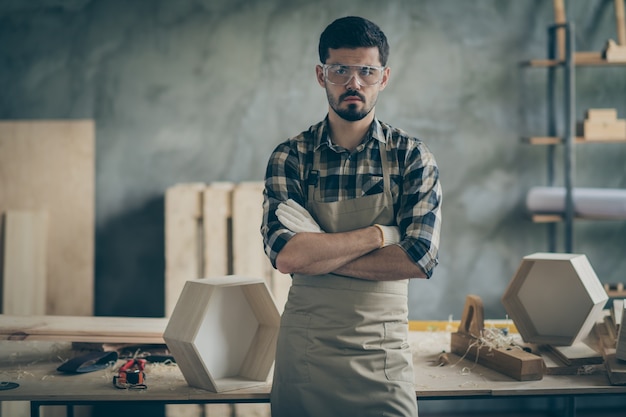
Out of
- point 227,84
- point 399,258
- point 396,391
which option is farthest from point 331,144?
point 227,84

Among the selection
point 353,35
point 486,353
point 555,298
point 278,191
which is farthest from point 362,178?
point 555,298

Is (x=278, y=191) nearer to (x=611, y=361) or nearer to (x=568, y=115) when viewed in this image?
(x=611, y=361)

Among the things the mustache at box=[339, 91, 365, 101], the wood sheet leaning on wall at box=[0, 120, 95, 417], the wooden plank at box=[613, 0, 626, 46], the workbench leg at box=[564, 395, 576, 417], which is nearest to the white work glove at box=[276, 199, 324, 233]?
the mustache at box=[339, 91, 365, 101]

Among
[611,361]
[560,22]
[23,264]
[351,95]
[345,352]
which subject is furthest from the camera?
[560,22]

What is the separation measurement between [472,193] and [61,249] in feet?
9.66

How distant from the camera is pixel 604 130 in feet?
17.4

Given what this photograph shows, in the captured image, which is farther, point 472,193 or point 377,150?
point 472,193

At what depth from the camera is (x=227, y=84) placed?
5473mm

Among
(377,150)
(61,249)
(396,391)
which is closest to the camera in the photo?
(396,391)

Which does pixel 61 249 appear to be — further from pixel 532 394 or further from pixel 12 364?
pixel 532 394

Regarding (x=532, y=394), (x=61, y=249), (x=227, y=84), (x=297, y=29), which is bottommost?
(x=532, y=394)

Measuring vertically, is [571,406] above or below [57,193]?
below

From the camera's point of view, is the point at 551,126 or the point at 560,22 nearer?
the point at 560,22

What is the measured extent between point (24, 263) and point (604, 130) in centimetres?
406
